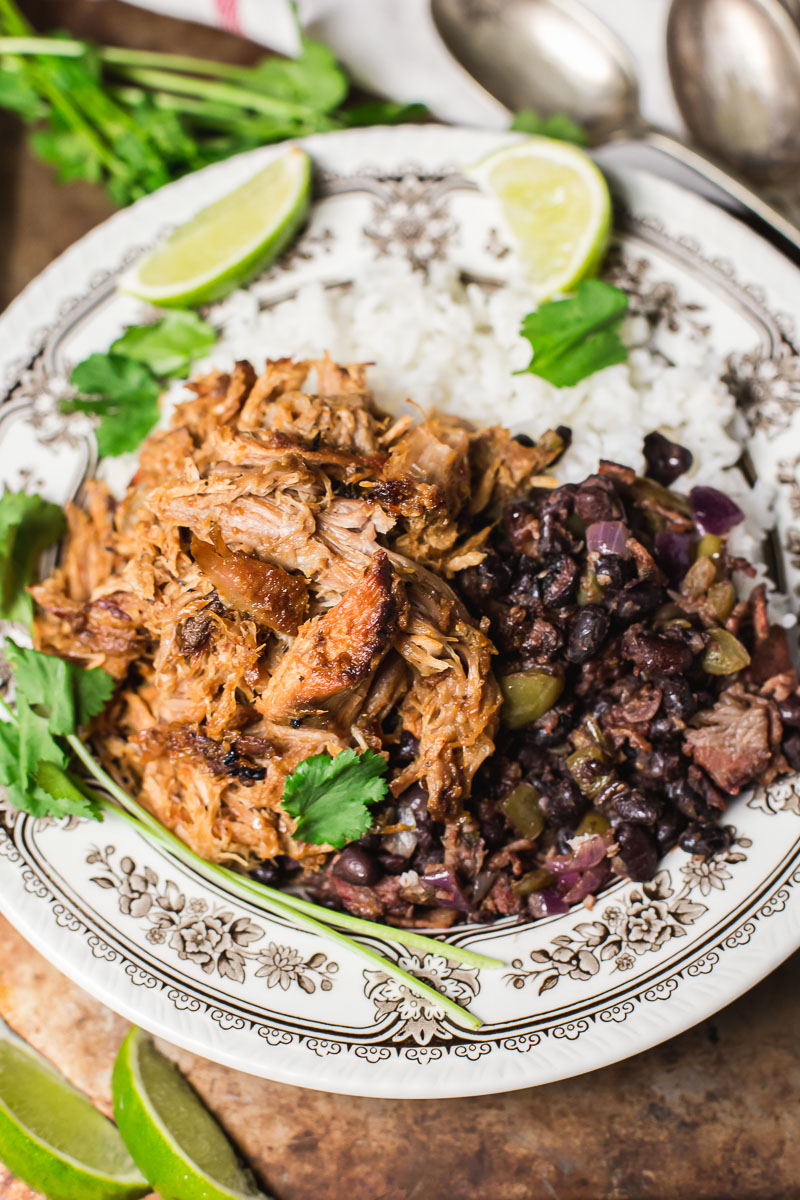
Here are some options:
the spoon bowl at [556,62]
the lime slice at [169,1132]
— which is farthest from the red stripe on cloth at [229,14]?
the lime slice at [169,1132]

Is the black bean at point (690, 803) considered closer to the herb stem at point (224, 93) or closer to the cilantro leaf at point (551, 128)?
the cilantro leaf at point (551, 128)

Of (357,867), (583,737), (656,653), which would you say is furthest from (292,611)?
(656,653)

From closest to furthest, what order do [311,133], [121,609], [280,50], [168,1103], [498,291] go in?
1. [121,609]
2. [168,1103]
3. [498,291]
4. [311,133]
5. [280,50]

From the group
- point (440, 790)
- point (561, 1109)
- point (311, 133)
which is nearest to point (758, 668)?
point (440, 790)

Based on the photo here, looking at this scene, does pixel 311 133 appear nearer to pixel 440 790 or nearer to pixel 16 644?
pixel 16 644

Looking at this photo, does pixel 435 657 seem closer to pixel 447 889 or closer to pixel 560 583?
pixel 560 583

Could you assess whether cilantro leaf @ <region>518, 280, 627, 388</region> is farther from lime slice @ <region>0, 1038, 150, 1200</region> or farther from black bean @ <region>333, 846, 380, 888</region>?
lime slice @ <region>0, 1038, 150, 1200</region>
